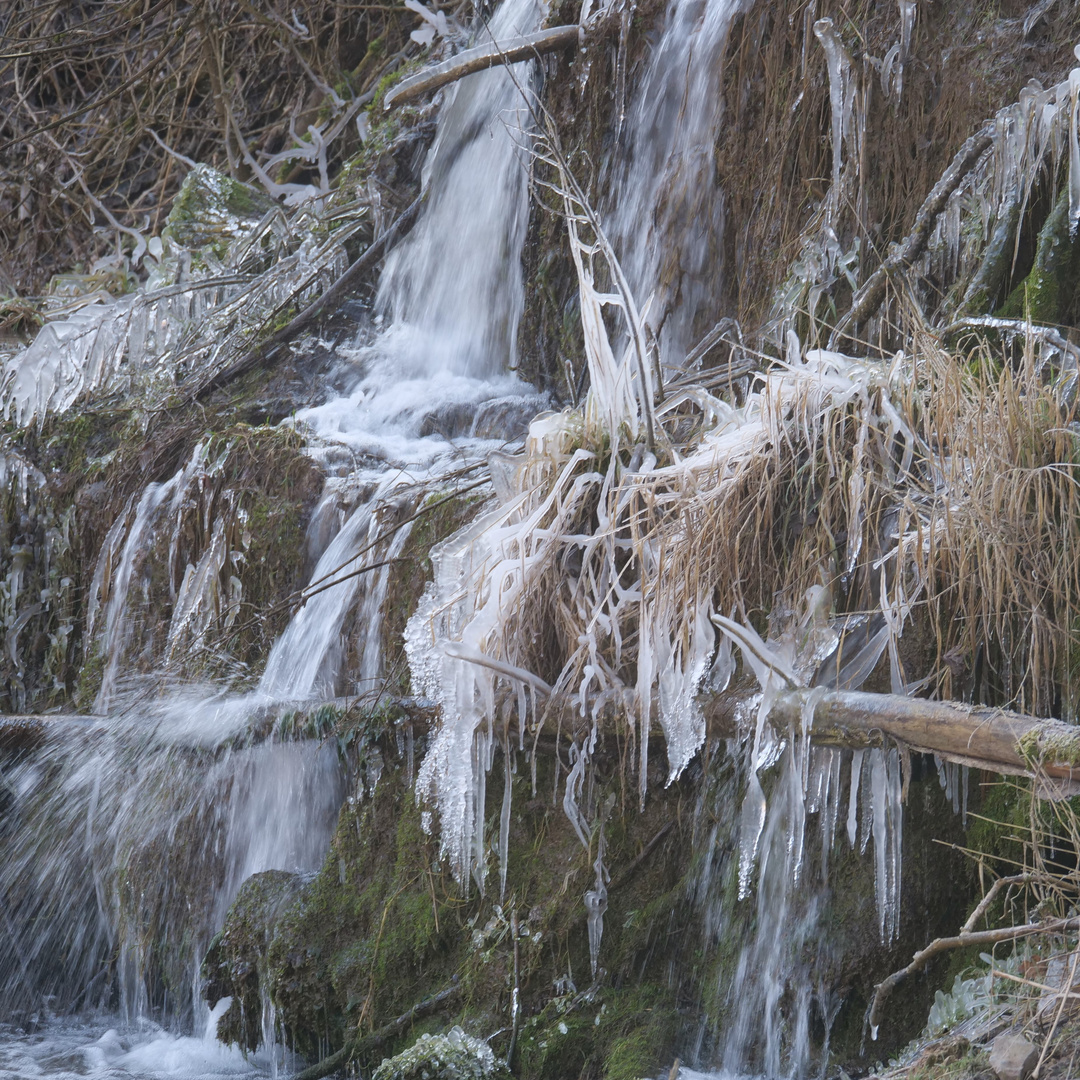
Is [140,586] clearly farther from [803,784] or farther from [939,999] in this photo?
[939,999]

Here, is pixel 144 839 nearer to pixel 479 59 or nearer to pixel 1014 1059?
pixel 1014 1059

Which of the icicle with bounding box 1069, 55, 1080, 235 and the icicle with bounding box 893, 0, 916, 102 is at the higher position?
the icicle with bounding box 893, 0, 916, 102

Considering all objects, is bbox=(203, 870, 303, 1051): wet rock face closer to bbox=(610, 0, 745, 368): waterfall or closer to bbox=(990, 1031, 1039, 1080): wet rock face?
bbox=(990, 1031, 1039, 1080): wet rock face

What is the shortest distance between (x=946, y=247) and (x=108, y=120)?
779 centimetres

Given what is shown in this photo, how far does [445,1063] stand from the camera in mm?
2914

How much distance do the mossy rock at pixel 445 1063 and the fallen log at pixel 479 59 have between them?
3.79 m

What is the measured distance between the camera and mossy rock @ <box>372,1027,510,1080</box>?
2.89 meters

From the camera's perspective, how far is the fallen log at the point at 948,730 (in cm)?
217

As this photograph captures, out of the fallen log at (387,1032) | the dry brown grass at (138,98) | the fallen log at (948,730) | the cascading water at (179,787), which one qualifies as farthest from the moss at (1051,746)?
the dry brown grass at (138,98)

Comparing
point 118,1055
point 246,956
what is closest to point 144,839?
point 118,1055

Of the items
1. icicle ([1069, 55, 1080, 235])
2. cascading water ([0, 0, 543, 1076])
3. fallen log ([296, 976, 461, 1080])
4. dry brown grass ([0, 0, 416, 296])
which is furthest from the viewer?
dry brown grass ([0, 0, 416, 296])

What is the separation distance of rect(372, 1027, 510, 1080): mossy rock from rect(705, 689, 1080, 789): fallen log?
1.07 m

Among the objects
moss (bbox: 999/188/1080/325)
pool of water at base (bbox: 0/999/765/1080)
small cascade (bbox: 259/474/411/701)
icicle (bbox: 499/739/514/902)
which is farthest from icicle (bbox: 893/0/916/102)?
pool of water at base (bbox: 0/999/765/1080)

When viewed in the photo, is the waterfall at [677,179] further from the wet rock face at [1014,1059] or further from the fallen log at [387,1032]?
the wet rock face at [1014,1059]
